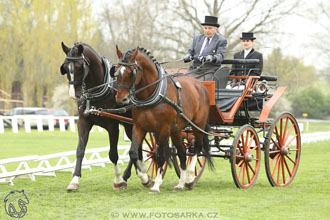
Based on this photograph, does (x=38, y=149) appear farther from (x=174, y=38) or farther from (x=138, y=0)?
(x=174, y=38)

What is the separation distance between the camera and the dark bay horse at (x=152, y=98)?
7.69 m

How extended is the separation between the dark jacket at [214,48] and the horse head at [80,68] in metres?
1.79

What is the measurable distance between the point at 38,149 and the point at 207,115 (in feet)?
33.5

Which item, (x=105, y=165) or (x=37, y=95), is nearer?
(x=105, y=165)

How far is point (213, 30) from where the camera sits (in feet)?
A: 31.6

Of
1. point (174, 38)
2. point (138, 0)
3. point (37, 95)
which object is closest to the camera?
point (138, 0)

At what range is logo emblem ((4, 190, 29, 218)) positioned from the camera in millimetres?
6582

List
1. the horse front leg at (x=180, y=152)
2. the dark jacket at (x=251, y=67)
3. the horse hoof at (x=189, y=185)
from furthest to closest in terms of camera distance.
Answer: the dark jacket at (x=251, y=67), the horse hoof at (x=189, y=185), the horse front leg at (x=180, y=152)

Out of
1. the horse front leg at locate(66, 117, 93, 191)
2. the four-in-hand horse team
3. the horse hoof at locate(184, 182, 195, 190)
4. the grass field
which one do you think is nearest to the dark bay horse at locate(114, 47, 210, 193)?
the four-in-hand horse team

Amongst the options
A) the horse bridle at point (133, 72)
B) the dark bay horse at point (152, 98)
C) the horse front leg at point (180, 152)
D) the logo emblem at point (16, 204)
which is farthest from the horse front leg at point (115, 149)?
the logo emblem at point (16, 204)

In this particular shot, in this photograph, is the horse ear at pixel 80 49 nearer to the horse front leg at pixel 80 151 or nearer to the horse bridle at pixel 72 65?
the horse bridle at pixel 72 65

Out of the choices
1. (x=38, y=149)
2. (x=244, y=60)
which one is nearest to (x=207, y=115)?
(x=244, y=60)

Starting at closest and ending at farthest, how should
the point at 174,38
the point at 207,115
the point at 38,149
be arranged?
1. the point at 207,115
2. the point at 38,149
3. the point at 174,38

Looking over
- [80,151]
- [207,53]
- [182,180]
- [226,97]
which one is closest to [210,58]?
[207,53]
